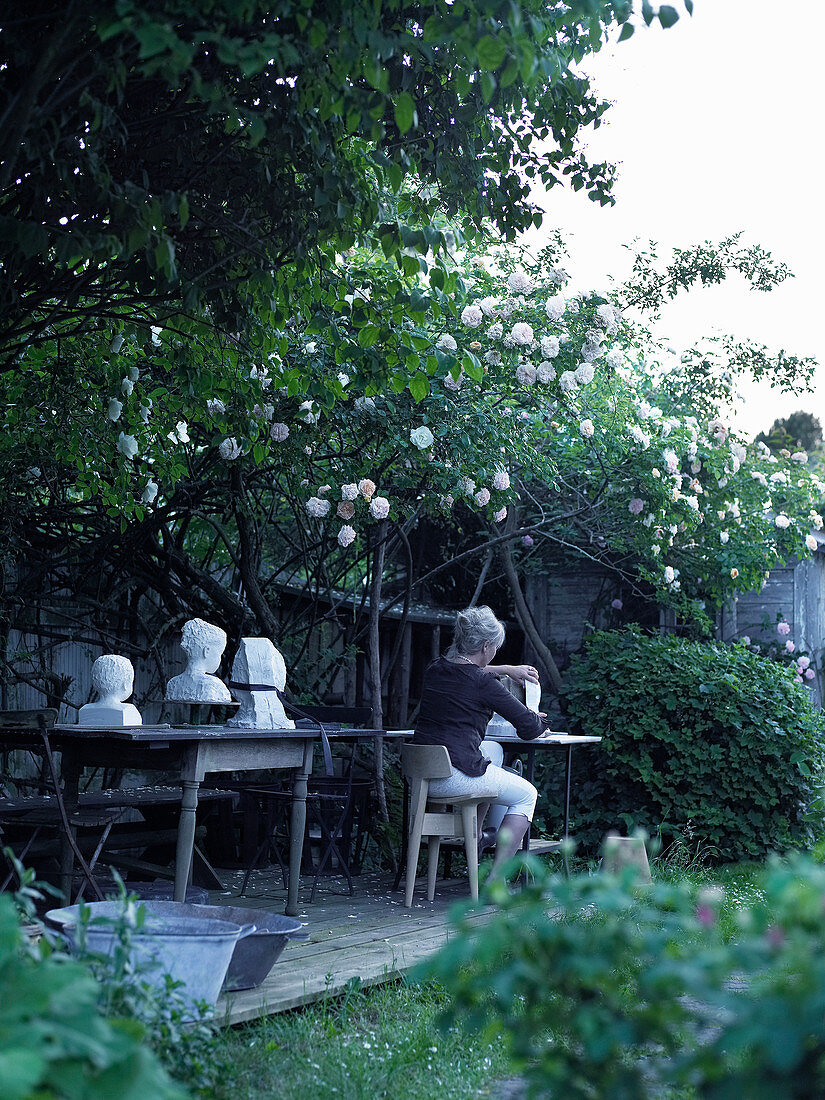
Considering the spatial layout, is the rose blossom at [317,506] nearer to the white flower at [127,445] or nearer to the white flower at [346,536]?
the white flower at [346,536]

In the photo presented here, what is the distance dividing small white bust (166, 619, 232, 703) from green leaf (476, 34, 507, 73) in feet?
10.1

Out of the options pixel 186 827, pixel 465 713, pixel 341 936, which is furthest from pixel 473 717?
pixel 186 827

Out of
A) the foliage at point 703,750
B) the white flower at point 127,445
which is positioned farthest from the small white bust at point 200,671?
the foliage at point 703,750

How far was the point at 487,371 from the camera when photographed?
21.7ft

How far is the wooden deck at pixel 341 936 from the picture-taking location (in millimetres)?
3703

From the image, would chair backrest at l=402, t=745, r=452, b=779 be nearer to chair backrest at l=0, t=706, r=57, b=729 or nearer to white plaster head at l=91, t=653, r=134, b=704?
white plaster head at l=91, t=653, r=134, b=704

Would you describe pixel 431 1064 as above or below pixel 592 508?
below

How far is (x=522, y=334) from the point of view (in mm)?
6336

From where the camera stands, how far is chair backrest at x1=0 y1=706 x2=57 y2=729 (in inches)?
170

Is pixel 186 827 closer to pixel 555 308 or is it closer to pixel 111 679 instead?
pixel 111 679

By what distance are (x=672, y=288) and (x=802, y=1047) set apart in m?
7.66

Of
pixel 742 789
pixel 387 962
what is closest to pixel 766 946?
pixel 387 962

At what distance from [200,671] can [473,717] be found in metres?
1.41

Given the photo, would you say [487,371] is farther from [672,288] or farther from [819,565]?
[819,565]
